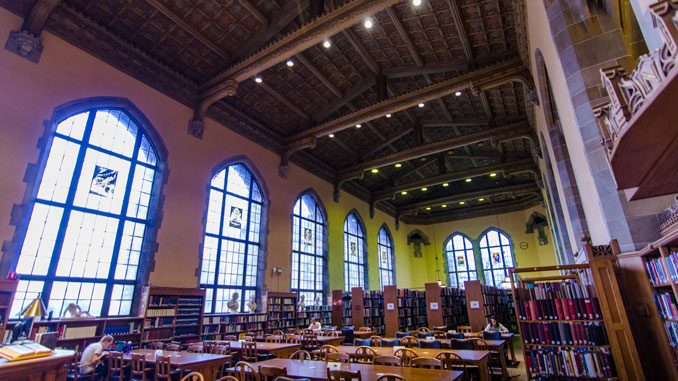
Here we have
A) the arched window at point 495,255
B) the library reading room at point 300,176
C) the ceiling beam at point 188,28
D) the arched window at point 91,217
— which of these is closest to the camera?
the library reading room at point 300,176

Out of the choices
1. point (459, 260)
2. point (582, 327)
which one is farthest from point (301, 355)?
point (459, 260)

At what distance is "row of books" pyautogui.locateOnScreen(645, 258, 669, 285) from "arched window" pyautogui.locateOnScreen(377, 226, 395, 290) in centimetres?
1276

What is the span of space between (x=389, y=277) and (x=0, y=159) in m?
14.1

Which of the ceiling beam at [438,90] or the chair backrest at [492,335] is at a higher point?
the ceiling beam at [438,90]

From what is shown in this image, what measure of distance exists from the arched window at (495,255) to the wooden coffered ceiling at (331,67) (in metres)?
5.35

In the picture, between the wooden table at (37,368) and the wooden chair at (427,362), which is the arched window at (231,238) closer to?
the wooden chair at (427,362)

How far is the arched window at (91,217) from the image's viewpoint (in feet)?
18.7

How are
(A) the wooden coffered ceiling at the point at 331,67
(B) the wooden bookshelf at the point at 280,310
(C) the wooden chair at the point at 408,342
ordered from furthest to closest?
(B) the wooden bookshelf at the point at 280,310, (A) the wooden coffered ceiling at the point at 331,67, (C) the wooden chair at the point at 408,342

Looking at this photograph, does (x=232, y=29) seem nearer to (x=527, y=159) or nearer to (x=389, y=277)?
(x=527, y=159)

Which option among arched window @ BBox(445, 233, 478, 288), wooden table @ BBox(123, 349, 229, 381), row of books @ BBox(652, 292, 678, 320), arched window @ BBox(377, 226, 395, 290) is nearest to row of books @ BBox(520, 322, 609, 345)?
row of books @ BBox(652, 292, 678, 320)

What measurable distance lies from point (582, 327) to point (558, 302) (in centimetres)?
30

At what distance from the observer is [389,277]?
1620 centimetres

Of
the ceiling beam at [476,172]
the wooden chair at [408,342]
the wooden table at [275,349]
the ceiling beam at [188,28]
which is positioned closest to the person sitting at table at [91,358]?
the wooden table at [275,349]

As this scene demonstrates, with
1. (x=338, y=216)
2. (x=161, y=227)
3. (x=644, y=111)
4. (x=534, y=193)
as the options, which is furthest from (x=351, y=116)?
(x=534, y=193)
